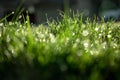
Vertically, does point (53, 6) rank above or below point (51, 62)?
below

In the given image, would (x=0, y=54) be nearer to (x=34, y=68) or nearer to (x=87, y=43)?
(x=34, y=68)

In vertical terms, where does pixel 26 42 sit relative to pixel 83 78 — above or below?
above

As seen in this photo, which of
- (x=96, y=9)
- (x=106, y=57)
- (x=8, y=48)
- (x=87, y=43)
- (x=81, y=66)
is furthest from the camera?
(x=96, y=9)

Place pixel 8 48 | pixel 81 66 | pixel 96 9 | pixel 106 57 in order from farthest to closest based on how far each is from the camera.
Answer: pixel 96 9, pixel 8 48, pixel 106 57, pixel 81 66

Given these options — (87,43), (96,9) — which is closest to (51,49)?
(87,43)

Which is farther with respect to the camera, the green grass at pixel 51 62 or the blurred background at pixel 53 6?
the blurred background at pixel 53 6

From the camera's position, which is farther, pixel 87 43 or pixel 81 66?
pixel 87 43

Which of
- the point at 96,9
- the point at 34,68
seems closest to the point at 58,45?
the point at 34,68

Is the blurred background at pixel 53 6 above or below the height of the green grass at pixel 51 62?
below

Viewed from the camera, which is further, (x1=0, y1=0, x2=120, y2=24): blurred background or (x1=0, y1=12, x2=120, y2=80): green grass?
(x1=0, y1=0, x2=120, y2=24): blurred background

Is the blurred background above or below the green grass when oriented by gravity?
below

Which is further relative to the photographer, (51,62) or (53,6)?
(53,6)
